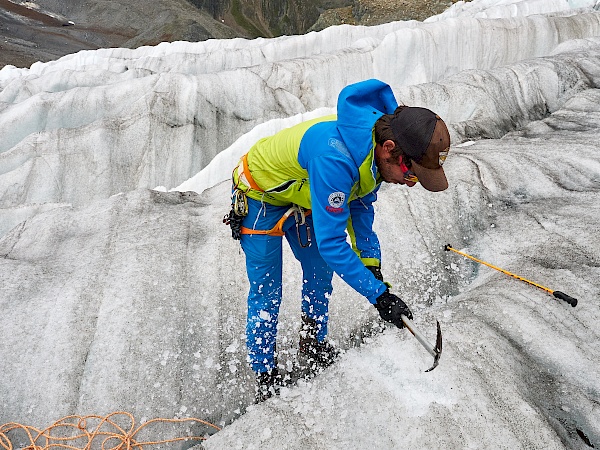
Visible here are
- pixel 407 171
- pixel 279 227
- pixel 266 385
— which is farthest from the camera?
Answer: pixel 266 385

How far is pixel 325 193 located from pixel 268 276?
3.72 ft

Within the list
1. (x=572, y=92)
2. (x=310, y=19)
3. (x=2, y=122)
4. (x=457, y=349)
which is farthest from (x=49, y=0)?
(x=457, y=349)

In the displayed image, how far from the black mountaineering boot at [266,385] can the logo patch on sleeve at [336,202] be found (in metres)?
1.76

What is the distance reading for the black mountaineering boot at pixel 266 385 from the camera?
12.3 ft

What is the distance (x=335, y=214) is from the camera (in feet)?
8.43

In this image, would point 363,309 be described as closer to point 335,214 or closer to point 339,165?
point 335,214

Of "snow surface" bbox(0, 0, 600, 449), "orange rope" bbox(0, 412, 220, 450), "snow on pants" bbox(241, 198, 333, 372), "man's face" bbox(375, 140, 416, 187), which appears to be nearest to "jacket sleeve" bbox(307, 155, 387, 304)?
"man's face" bbox(375, 140, 416, 187)

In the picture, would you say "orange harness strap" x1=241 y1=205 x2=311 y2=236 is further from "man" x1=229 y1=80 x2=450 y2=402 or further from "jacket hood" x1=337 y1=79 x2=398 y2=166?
"jacket hood" x1=337 y1=79 x2=398 y2=166

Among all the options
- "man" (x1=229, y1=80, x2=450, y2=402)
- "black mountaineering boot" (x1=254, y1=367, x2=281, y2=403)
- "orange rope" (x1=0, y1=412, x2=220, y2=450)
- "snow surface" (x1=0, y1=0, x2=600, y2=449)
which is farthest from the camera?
"black mountaineering boot" (x1=254, y1=367, x2=281, y2=403)

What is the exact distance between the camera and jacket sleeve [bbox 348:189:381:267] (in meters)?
3.27

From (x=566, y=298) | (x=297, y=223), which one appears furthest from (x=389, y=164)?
(x=566, y=298)

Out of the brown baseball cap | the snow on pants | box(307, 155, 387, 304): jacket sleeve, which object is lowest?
the snow on pants

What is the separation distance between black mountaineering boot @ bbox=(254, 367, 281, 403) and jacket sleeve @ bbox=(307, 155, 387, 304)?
1.44m

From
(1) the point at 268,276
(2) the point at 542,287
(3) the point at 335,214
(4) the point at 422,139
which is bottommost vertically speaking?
(2) the point at 542,287
